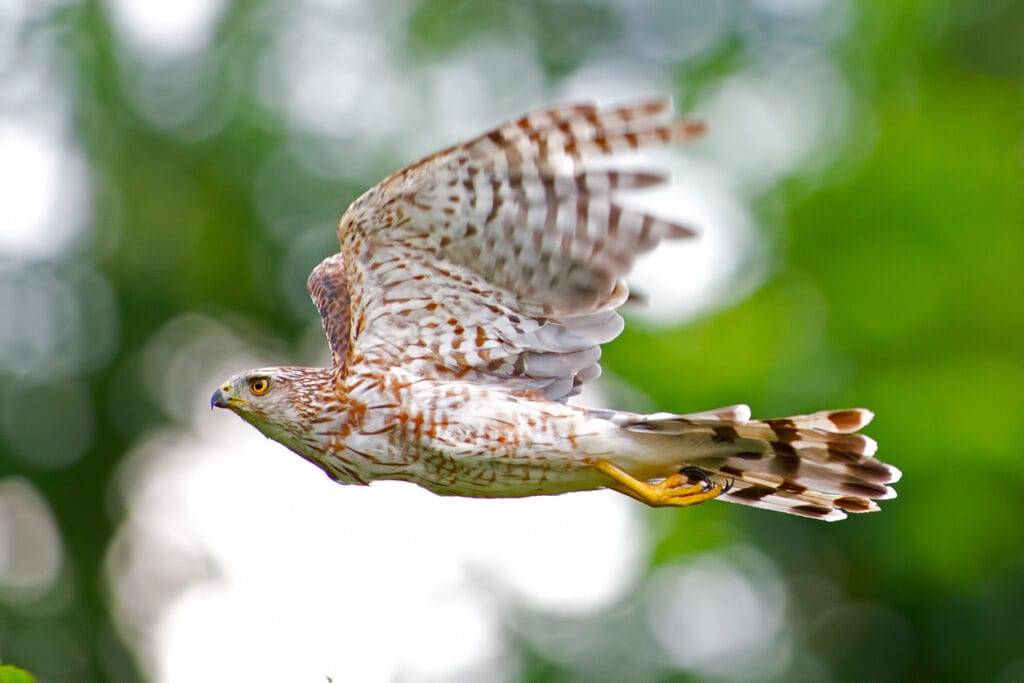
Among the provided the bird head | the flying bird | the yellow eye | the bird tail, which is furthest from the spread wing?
the bird tail

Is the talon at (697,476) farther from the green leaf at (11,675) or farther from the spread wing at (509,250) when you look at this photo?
the green leaf at (11,675)

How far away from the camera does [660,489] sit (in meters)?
5.54

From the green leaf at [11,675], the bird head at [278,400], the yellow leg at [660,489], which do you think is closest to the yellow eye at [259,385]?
the bird head at [278,400]

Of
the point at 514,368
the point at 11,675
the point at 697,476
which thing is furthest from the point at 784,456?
the point at 11,675

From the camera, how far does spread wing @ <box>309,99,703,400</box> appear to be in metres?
5.23

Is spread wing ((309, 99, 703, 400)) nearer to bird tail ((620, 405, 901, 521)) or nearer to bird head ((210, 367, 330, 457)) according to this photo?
bird head ((210, 367, 330, 457))

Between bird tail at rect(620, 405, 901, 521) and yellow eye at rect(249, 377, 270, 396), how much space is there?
1463 mm

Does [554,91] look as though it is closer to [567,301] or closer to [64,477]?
[64,477]

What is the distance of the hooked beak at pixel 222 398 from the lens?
6.03 m

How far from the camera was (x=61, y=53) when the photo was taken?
20625 mm

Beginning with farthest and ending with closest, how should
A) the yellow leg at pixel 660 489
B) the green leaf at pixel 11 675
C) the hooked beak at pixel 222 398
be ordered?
1. the hooked beak at pixel 222 398
2. the yellow leg at pixel 660 489
3. the green leaf at pixel 11 675

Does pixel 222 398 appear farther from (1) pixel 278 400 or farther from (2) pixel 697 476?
(2) pixel 697 476

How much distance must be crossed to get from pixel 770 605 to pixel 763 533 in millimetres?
786

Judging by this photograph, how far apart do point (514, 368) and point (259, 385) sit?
1.02m
